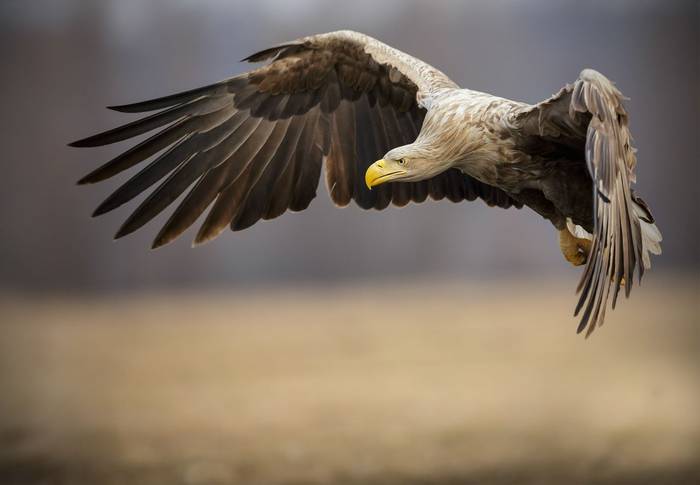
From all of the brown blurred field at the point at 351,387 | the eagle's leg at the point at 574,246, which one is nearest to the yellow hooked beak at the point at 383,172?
the eagle's leg at the point at 574,246

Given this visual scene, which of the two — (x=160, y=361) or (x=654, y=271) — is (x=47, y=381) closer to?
(x=160, y=361)

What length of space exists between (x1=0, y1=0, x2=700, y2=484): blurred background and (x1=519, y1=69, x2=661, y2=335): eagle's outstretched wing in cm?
282

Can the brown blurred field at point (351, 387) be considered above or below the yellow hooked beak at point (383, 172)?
below

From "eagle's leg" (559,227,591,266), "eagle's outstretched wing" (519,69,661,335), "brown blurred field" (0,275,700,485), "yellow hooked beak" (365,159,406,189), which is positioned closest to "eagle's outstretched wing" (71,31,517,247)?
"eagle's leg" (559,227,591,266)

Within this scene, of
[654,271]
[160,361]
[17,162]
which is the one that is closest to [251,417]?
[160,361]

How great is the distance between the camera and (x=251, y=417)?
548cm

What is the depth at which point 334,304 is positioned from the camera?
699 centimetres

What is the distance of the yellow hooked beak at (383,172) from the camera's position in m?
2.55

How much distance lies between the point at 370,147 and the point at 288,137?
331 millimetres

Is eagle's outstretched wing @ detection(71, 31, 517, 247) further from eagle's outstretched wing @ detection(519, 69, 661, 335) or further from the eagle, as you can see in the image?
eagle's outstretched wing @ detection(519, 69, 661, 335)

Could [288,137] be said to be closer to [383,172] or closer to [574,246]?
[383,172]

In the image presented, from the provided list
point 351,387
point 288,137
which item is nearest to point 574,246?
point 288,137

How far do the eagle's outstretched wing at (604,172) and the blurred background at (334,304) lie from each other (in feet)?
9.25

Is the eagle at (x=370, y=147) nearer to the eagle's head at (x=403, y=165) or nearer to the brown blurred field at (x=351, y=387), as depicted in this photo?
the eagle's head at (x=403, y=165)
